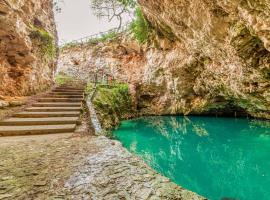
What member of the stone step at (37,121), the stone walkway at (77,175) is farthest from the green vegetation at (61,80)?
the stone walkway at (77,175)

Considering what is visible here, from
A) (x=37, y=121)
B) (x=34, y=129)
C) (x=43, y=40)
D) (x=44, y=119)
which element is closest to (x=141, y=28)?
(x=43, y=40)

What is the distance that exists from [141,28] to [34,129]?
15079 millimetres

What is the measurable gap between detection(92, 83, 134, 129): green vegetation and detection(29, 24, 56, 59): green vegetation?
324cm

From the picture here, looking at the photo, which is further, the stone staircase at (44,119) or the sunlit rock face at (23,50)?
the sunlit rock face at (23,50)

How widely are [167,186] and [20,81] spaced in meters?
7.40

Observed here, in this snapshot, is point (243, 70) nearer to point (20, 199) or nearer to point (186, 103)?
point (186, 103)

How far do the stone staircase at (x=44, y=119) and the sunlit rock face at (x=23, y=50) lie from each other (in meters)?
1.01

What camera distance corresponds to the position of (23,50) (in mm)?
7453

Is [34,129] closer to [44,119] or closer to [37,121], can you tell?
[37,121]

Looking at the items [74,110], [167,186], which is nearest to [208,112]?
[74,110]

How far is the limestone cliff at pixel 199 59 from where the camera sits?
959 cm

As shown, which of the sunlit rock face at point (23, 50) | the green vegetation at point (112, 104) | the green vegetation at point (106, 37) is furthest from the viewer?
the green vegetation at point (106, 37)

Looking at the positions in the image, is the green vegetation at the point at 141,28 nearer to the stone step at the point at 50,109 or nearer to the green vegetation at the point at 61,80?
the green vegetation at the point at 61,80

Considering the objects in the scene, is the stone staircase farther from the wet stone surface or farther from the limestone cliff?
the limestone cliff
